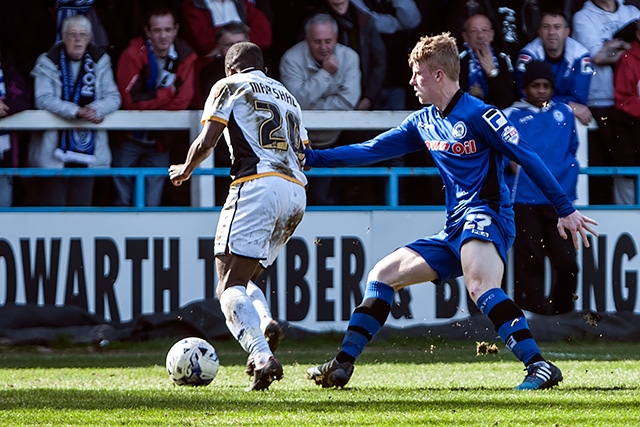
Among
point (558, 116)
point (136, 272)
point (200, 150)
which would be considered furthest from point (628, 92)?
point (200, 150)

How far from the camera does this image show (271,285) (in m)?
11.7

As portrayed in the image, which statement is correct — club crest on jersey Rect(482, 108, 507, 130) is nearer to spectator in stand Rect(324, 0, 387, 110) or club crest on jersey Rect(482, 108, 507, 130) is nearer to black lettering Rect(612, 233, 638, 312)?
black lettering Rect(612, 233, 638, 312)

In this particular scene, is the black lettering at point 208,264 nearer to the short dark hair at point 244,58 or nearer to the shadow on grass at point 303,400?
the short dark hair at point 244,58

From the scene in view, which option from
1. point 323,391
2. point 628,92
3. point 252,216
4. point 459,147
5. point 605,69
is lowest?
point 323,391

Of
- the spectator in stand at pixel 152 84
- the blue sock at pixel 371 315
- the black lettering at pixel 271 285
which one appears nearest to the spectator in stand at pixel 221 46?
the spectator in stand at pixel 152 84

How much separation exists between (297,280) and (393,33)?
2.87m

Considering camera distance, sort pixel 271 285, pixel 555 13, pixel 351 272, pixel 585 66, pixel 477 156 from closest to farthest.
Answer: pixel 477 156
pixel 271 285
pixel 351 272
pixel 585 66
pixel 555 13

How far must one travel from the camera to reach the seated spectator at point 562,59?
12.4m

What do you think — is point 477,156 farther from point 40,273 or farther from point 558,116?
point 40,273

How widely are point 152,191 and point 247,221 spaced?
4805mm

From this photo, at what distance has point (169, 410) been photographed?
629 cm

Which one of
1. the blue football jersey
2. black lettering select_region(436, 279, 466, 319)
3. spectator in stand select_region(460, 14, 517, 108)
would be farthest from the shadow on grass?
spectator in stand select_region(460, 14, 517, 108)

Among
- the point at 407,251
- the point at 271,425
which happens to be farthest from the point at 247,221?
the point at 271,425

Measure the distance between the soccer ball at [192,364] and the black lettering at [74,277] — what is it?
3.94 metres
